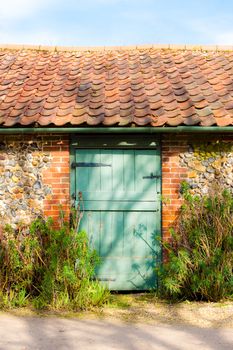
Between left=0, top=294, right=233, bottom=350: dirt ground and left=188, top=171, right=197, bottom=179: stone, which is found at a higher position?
left=188, top=171, right=197, bottom=179: stone

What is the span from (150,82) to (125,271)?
3364mm

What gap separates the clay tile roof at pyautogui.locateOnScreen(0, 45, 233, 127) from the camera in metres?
7.62

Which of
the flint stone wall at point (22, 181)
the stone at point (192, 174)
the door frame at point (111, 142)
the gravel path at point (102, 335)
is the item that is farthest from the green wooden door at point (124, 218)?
the gravel path at point (102, 335)

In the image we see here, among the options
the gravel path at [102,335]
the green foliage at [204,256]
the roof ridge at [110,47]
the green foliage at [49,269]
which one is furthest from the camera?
the roof ridge at [110,47]

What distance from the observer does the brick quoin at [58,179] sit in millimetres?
7719

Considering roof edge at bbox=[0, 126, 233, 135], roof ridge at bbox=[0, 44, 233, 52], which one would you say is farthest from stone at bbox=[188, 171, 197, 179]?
roof ridge at bbox=[0, 44, 233, 52]

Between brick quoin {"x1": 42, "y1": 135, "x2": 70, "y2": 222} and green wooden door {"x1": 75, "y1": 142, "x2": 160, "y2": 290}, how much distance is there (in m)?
0.18

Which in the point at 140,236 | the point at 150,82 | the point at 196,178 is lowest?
the point at 140,236

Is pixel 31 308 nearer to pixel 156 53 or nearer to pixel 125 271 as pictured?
pixel 125 271

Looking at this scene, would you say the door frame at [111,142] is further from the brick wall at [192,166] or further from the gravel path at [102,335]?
the gravel path at [102,335]

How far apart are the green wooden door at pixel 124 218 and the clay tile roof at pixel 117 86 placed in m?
0.66

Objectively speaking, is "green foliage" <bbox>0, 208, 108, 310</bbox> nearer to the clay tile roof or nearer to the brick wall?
the brick wall

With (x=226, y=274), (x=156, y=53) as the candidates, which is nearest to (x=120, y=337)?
(x=226, y=274)

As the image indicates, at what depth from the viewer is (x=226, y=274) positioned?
22.6 ft
